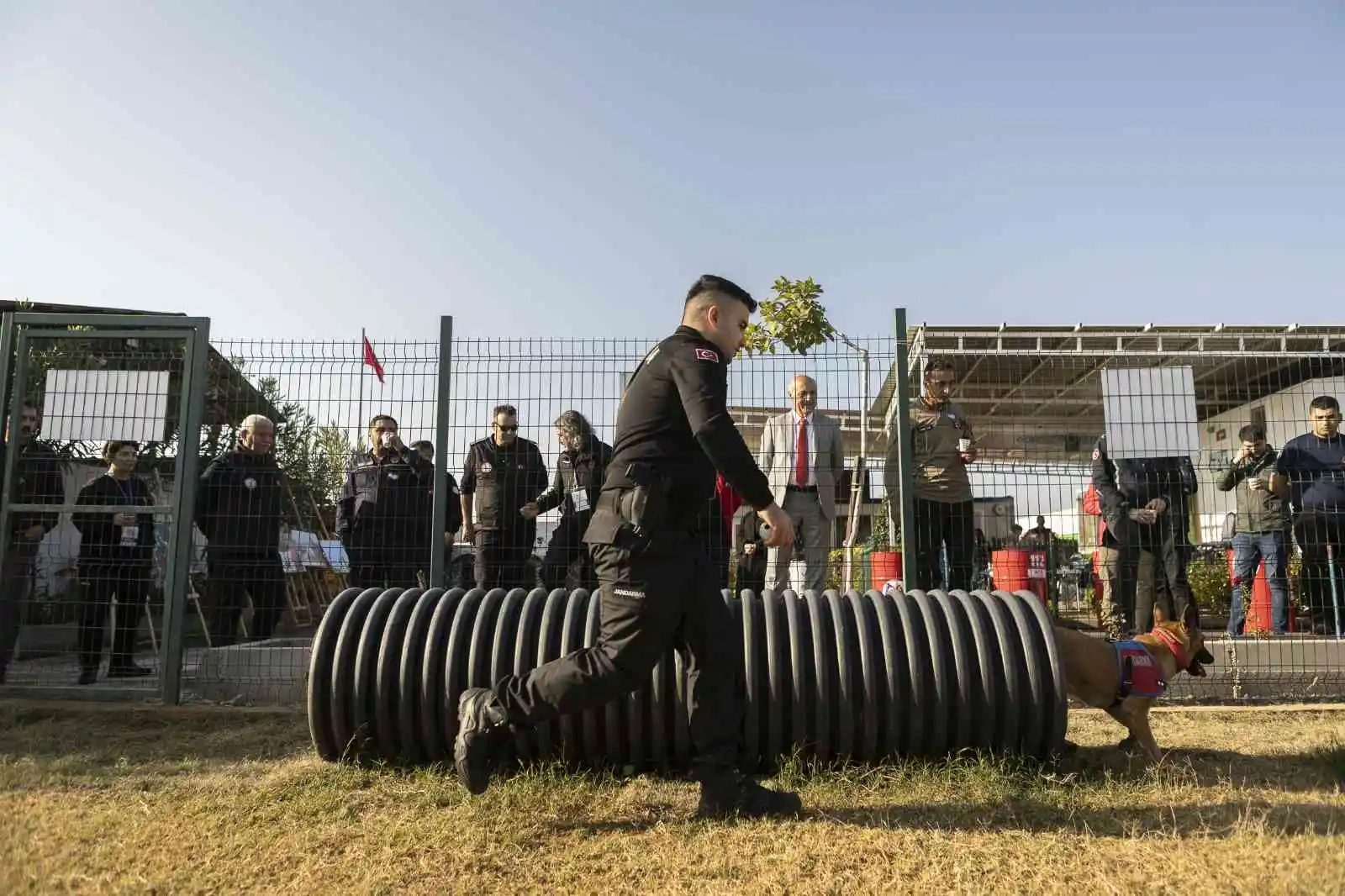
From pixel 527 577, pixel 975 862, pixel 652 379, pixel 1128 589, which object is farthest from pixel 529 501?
pixel 1128 589

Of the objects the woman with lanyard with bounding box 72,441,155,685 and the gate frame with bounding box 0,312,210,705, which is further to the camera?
the woman with lanyard with bounding box 72,441,155,685

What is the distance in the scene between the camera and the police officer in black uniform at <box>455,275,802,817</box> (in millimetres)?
3100

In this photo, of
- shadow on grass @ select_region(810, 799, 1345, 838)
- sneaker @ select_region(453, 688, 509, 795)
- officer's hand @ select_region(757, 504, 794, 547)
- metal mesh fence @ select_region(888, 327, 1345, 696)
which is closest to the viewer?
shadow on grass @ select_region(810, 799, 1345, 838)

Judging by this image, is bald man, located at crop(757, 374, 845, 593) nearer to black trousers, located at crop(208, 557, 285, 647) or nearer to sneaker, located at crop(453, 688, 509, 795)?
sneaker, located at crop(453, 688, 509, 795)

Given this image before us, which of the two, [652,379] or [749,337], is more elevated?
[749,337]

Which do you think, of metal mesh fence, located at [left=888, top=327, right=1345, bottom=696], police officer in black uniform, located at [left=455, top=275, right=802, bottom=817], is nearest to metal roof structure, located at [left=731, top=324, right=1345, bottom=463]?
metal mesh fence, located at [left=888, top=327, right=1345, bottom=696]

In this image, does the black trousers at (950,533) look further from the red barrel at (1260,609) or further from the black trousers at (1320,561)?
the black trousers at (1320,561)

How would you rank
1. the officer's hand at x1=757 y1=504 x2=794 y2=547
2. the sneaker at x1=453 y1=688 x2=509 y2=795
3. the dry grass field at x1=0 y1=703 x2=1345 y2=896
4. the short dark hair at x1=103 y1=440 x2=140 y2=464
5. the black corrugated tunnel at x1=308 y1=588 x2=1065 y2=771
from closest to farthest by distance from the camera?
the dry grass field at x1=0 y1=703 x2=1345 y2=896, the officer's hand at x1=757 y1=504 x2=794 y2=547, the sneaker at x1=453 y1=688 x2=509 y2=795, the black corrugated tunnel at x1=308 y1=588 x2=1065 y2=771, the short dark hair at x1=103 y1=440 x2=140 y2=464

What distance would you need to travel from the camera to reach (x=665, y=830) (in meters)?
3.08

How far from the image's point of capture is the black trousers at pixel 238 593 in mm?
6215

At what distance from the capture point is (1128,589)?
6.98 metres

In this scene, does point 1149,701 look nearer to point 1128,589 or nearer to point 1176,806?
point 1176,806

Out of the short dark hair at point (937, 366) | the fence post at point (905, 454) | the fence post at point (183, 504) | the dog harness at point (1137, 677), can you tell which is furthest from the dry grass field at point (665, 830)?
the short dark hair at point (937, 366)

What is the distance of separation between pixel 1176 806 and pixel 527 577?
4271mm
